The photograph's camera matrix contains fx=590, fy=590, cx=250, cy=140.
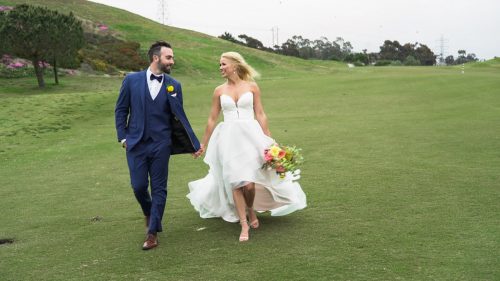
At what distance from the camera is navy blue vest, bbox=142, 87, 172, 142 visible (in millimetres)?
7094

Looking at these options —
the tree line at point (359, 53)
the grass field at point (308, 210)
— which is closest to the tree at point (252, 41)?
the tree line at point (359, 53)

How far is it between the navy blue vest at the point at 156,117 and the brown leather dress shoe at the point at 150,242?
1.15m

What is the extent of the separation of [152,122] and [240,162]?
46.9 inches

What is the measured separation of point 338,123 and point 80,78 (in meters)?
27.7

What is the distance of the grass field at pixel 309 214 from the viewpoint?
601 cm

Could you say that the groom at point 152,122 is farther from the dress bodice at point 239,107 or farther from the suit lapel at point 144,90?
the dress bodice at point 239,107

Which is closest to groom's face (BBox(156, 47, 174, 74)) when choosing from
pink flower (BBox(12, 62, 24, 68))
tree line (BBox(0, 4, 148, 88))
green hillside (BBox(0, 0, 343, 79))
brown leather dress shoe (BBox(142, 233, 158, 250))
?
brown leather dress shoe (BBox(142, 233, 158, 250))

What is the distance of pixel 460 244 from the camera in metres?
6.34

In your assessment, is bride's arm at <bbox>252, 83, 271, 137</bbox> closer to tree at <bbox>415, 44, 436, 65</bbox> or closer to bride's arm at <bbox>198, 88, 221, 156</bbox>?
bride's arm at <bbox>198, 88, 221, 156</bbox>

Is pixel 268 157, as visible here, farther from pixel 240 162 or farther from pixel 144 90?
pixel 144 90

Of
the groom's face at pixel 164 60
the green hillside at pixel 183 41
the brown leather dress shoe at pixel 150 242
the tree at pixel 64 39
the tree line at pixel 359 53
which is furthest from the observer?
the tree line at pixel 359 53

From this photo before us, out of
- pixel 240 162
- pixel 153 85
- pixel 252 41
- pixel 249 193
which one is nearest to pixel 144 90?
pixel 153 85

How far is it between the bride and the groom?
1.94ft

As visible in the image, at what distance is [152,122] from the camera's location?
711 cm
